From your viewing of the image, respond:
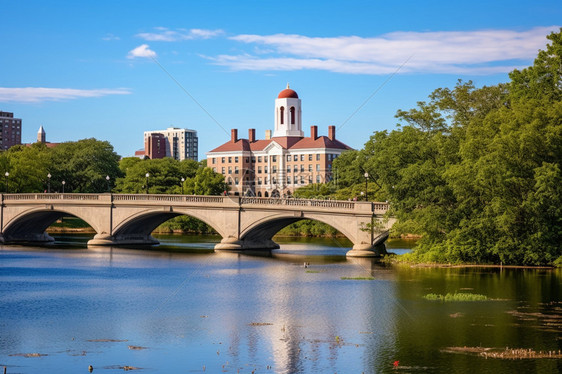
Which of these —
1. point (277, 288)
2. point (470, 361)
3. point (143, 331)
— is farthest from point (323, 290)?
point (470, 361)

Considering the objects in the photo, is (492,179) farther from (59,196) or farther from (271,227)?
(59,196)

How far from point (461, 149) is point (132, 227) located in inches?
1513

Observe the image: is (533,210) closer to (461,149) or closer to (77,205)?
(461,149)

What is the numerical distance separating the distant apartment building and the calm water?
103 meters

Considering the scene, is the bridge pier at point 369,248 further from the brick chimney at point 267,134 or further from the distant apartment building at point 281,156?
the brick chimney at point 267,134

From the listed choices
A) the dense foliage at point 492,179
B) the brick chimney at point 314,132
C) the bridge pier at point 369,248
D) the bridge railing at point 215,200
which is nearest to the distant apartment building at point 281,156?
the brick chimney at point 314,132

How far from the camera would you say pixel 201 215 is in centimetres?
8050

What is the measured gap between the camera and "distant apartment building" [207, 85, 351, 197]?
552ft

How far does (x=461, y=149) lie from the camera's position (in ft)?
202

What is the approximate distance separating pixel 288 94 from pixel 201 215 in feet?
320

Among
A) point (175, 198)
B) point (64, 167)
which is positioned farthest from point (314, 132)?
point (175, 198)

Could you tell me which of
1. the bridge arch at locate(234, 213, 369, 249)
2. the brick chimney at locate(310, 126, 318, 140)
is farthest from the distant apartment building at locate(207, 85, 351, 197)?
the bridge arch at locate(234, 213, 369, 249)

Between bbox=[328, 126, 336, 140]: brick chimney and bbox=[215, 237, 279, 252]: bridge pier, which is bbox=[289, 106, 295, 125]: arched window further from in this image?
bbox=[215, 237, 279, 252]: bridge pier

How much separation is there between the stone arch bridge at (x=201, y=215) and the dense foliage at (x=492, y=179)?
5.30m
